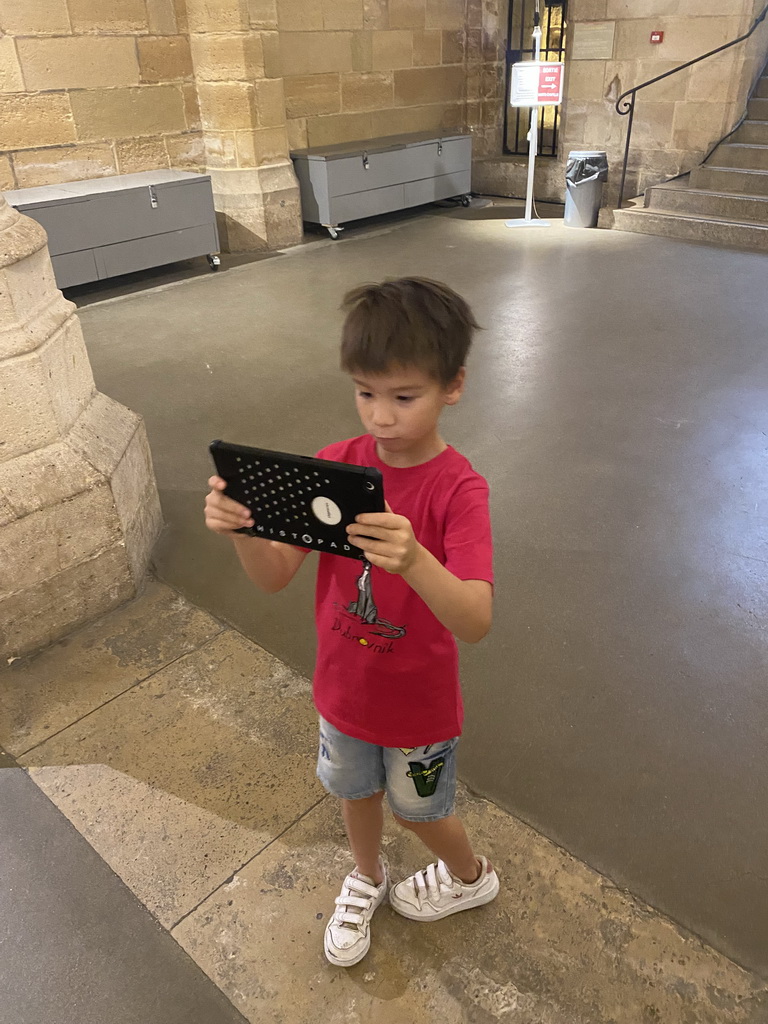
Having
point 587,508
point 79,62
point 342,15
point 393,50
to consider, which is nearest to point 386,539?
point 587,508

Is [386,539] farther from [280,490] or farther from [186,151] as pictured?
[186,151]

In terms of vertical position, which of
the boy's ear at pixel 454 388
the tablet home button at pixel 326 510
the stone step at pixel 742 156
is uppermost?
the boy's ear at pixel 454 388

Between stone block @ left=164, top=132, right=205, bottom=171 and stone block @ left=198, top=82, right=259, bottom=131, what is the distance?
0.21 meters

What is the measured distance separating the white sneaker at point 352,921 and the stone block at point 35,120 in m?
6.46

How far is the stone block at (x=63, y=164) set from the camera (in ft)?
20.1

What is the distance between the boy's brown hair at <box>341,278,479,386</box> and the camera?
103 centimetres

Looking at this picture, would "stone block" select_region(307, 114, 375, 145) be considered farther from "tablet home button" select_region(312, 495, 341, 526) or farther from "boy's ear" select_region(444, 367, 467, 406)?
"tablet home button" select_region(312, 495, 341, 526)

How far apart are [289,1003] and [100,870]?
55 cm

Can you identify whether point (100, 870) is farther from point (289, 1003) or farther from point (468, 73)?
point (468, 73)

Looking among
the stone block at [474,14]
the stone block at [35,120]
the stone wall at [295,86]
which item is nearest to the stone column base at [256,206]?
the stone wall at [295,86]

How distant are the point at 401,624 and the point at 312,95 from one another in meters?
8.09

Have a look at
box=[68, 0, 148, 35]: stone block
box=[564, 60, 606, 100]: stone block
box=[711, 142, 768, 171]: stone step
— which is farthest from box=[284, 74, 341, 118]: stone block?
box=[711, 142, 768, 171]: stone step

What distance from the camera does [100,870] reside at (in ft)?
5.63

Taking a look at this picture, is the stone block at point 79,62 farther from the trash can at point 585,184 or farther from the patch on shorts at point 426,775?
the patch on shorts at point 426,775
